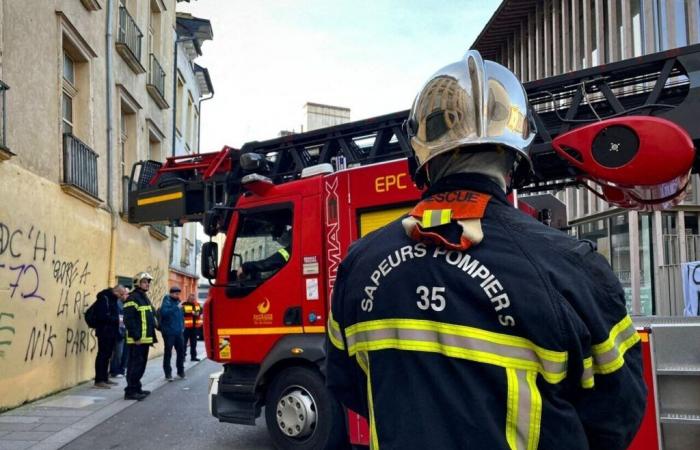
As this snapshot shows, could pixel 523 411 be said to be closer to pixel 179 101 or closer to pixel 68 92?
pixel 68 92

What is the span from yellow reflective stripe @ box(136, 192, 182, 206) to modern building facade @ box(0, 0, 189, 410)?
1.65 metres

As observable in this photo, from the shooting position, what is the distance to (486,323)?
1.44 meters

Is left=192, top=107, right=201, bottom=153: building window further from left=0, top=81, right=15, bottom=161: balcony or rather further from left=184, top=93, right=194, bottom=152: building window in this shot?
left=0, top=81, right=15, bottom=161: balcony

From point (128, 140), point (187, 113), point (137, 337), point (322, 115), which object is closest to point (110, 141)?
point (128, 140)

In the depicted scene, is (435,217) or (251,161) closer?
(435,217)

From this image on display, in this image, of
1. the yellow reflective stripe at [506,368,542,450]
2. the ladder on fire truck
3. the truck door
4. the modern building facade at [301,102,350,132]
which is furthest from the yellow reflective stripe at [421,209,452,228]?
the modern building facade at [301,102,350,132]

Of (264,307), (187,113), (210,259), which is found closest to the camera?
(264,307)

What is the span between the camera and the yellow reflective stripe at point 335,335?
6.09ft

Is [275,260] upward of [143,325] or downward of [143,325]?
upward

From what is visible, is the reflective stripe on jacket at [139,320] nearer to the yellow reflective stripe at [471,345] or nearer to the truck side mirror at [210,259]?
the truck side mirror at [210,259]

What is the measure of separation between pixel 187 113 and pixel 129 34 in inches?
352

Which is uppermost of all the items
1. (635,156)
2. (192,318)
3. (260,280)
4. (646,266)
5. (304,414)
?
(635,156)

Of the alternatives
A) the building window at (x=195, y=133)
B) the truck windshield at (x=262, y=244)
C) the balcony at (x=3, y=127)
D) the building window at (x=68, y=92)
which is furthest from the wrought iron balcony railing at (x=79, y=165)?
the building window at (x=195, y=133)

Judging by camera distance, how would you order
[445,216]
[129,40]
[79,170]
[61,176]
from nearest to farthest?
[445,216]
[61,176]
[79,170]
[129,40]
